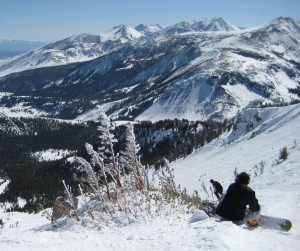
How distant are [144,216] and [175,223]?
4.19 ft

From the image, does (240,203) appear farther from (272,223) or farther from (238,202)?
(272,223)

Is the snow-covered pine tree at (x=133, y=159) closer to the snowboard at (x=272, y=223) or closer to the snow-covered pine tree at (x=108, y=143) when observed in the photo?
the snow-covered pine tree at (x=108, y=143)

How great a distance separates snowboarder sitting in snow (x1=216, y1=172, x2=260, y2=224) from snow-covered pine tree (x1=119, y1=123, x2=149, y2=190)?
3430 mm

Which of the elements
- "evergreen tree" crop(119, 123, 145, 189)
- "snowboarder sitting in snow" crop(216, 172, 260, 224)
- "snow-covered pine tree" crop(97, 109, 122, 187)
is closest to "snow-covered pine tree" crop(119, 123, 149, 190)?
"evergreen tree" crop(119, 123, 145, 189)

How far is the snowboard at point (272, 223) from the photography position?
12805mm

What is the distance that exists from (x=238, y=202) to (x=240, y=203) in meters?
0.07

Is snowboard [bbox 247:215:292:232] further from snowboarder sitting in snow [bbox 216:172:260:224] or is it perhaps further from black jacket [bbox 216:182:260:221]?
black jacket [bbox 216:182:260:221]

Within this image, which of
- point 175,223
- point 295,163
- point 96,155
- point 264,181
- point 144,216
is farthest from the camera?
point 295,163

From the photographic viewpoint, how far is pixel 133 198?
14.9m

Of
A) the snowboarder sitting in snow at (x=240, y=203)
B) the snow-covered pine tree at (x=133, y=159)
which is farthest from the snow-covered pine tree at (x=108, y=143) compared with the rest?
the snowboarder sitting in snow at (x=240, y=203)

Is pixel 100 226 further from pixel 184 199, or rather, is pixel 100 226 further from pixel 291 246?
pixel 291 246

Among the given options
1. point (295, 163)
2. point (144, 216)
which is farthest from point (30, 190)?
point (144, 216)

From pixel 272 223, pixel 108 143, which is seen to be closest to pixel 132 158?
pixel 108 143

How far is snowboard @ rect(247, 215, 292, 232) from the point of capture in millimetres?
12805
